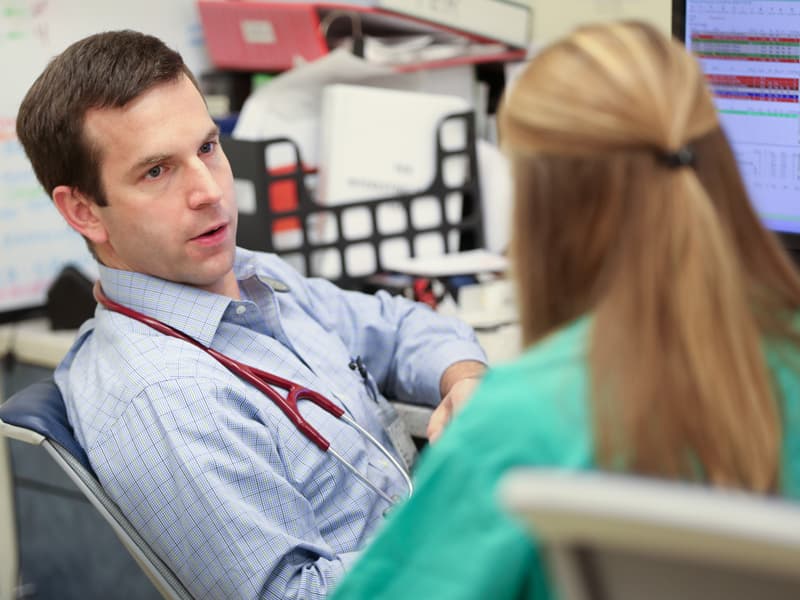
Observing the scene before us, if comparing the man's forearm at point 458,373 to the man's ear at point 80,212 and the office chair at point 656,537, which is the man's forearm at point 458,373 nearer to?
the man's ear at point 80,212

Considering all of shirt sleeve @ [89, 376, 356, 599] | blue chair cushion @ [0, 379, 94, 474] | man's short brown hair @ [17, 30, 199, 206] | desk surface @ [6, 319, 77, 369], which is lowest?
desk surface @ [6, 319, 77, 369]

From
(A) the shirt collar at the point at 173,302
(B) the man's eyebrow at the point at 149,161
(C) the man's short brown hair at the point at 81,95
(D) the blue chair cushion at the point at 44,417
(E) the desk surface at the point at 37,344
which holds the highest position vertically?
(C) the man's short brown hair at the point at 81,95

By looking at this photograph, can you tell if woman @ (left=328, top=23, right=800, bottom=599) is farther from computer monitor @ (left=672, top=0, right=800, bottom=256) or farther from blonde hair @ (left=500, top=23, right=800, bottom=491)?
computer monitor @ (left=672, top=0, right=800, bottom=256)

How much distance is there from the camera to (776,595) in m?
0.56

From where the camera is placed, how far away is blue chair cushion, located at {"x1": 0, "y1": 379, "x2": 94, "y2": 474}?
4.04ft

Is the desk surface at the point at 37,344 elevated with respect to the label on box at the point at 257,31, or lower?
lower

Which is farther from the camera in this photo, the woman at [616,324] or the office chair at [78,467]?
the office chair at [78,467]

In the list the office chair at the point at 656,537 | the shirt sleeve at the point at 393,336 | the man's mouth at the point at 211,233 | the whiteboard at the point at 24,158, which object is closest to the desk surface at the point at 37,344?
the whiteboard at the point at 24,158

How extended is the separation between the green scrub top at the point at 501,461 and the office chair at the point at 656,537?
0.42 feet

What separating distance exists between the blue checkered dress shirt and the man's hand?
0.32 ft

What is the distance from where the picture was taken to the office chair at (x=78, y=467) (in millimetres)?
1219

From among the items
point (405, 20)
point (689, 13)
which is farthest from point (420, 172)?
point (689, 13)

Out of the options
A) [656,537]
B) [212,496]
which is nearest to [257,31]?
[212,496]

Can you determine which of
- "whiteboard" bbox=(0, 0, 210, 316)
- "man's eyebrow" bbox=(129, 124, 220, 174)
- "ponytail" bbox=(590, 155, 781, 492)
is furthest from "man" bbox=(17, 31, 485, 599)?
"whiteboard" bbox=(0, 0, 210, 316)
